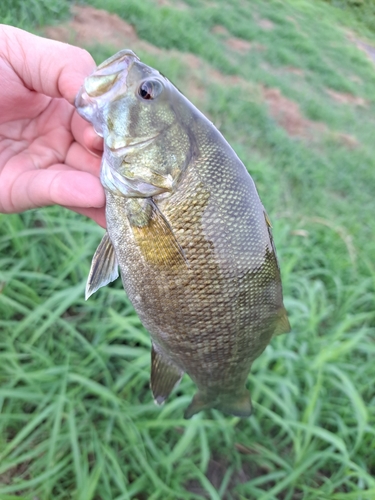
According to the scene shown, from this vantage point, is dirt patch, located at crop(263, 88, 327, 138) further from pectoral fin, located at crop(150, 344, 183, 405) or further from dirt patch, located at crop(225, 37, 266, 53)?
pectoral fin, located at crop(150, 344, 183, 405)

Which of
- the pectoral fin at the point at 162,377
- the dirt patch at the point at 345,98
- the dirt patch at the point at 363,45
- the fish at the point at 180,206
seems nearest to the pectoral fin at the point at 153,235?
the fish at the point at 180,206

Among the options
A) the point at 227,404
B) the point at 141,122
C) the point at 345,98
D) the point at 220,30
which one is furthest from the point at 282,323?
the point at 345,98

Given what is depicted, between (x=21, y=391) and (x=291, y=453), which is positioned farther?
(x=291, y=453)

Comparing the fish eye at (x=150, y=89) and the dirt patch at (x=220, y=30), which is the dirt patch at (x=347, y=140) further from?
the fish eye at (x=150, y=89)

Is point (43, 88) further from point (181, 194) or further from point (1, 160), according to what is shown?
point (181, 194)

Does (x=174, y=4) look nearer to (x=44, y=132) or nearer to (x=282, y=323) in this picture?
(x=44, y=132)

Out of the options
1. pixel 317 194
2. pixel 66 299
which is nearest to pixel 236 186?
pixel 66 299
